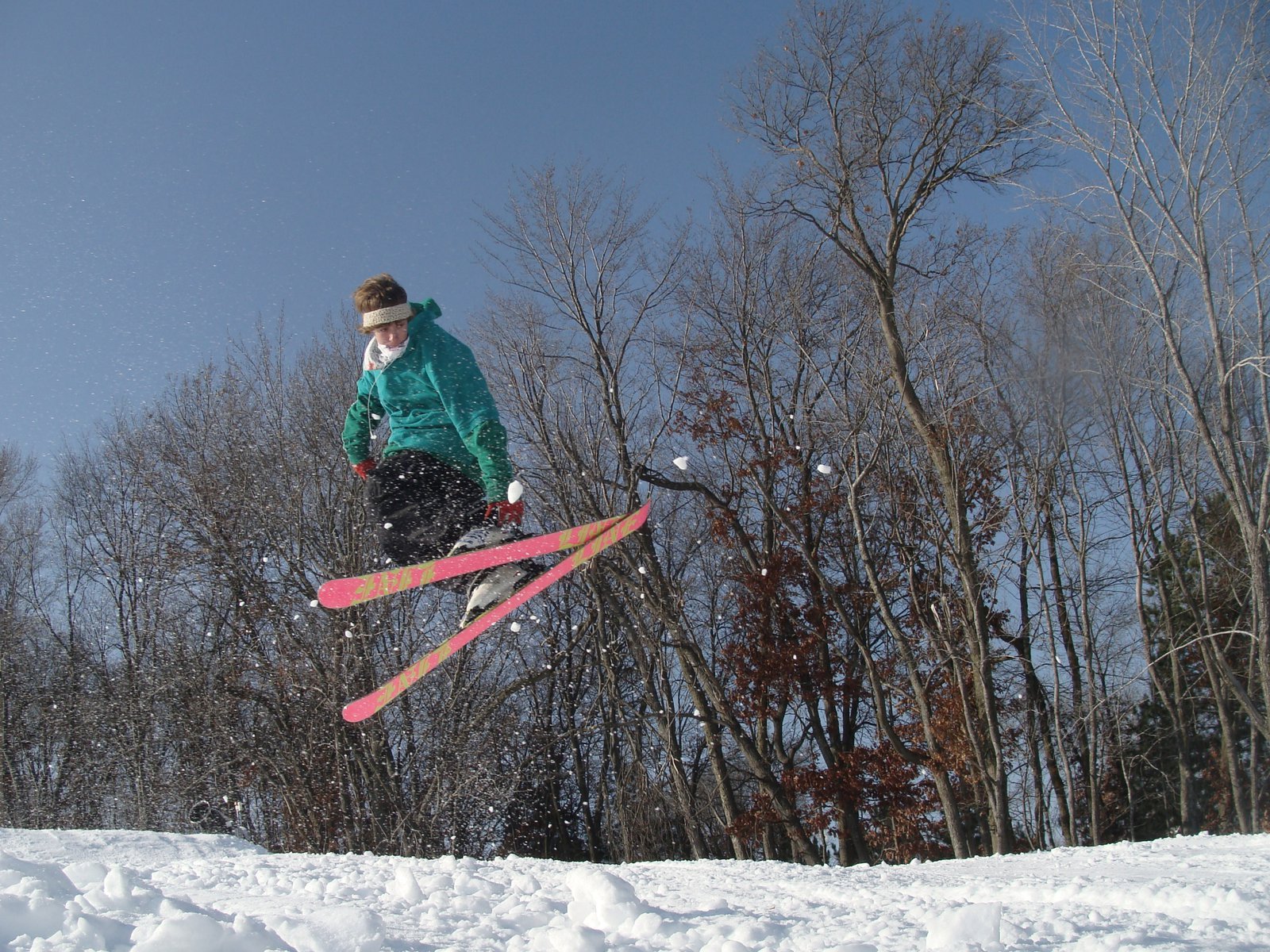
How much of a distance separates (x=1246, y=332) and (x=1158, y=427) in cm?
313

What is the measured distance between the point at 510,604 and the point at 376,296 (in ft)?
4.80

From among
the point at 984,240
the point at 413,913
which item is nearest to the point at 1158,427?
the point at 984,240

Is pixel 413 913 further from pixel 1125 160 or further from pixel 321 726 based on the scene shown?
pixel 321 726

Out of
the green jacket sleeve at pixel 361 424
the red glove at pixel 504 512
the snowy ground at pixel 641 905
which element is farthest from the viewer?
the green jacket sleeve at pixel 361 424

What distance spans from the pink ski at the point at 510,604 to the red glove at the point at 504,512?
7.8 inches

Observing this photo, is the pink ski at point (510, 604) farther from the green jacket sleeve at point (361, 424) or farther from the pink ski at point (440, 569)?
the green jacket sleeve at point (361, 424)

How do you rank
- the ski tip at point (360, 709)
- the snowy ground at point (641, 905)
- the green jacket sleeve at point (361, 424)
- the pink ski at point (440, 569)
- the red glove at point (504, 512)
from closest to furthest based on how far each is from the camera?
the snowy ground at point (641, 905) < the red glove at point (504, 512) < the pink ski at point (440, 569) < the green jacket sleeve at point (361, 424) < the ski tip at point (360, 709)

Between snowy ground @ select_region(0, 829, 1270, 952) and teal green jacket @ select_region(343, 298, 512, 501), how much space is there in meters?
1.55

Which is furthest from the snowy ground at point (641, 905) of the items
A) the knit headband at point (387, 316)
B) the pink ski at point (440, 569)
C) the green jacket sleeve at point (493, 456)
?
the knit headband at point (387, 316)

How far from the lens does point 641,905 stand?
2066 millimetres

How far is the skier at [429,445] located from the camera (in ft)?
12.1

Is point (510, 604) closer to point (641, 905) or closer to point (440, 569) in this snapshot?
point (440, 569)

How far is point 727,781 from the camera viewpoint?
11656mm

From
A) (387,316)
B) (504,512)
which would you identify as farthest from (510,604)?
(387,316)
